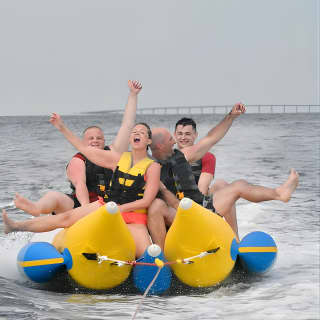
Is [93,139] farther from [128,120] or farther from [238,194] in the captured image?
[238,194]

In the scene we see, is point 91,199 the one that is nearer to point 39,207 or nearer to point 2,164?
point 39,207

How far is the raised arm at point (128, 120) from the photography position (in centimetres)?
404

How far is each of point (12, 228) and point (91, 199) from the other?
0.73 metres

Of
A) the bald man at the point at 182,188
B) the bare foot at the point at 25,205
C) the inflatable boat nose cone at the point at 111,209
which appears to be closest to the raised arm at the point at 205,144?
the bald man at the point at 182,188

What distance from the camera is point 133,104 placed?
13.9 feet

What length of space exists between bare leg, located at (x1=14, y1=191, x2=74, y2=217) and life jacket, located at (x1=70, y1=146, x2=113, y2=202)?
0.17 metres

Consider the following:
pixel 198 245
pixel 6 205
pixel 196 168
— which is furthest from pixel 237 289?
pixel 6 205

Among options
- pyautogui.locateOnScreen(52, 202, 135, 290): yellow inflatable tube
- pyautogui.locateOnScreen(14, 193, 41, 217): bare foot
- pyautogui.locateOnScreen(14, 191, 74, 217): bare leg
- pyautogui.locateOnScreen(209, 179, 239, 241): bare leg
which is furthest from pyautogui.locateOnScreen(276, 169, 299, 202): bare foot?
pyautogui.locateOnScreen(14, 193, 41, 217): bare foot

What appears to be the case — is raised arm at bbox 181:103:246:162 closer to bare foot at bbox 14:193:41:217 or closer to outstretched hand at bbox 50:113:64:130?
outstretched hand at bbox 50:113:64:130

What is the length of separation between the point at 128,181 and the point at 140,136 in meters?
0.28

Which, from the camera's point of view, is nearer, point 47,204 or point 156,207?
point 156,207

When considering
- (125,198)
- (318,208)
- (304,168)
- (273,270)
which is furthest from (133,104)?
(304,168)

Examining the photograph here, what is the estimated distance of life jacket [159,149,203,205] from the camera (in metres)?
3.69

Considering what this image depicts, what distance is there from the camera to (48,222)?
11.8 ft
